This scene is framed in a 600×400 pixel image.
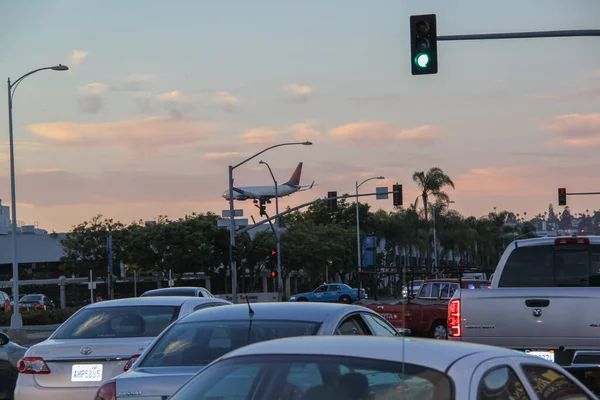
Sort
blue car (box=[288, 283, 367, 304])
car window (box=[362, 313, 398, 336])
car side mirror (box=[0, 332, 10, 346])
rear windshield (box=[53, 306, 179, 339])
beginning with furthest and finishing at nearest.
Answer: blue car (box=[288, 283, 367, 304]), car side mirror (box=[0, 332, 10, 346]), rear windshield (box=[53, 306, 179, 339]), car window (box=[362, 313, 398, 336])

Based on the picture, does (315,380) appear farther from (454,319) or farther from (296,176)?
(296,176)

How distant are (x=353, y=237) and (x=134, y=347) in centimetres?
7788

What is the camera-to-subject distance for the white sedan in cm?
463

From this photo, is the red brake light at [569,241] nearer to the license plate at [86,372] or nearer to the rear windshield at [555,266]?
the rear windshield at [555,266]

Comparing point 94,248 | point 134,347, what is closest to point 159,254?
point 94,248

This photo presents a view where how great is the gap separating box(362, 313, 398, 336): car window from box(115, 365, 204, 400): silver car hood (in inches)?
81.0

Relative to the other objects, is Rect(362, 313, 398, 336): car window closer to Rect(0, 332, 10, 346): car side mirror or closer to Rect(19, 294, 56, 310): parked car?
Rect(0, 332, 10, 346): car side mirror

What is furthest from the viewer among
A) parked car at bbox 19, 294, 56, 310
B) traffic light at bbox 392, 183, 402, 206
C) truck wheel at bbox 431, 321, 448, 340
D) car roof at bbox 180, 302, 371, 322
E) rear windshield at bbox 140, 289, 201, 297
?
parked car at bbox 19, 294, 56, 310

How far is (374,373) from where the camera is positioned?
15.5 feet

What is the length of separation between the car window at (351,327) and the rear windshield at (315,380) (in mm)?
3395

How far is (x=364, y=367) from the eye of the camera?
472 cm

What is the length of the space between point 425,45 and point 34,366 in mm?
10678

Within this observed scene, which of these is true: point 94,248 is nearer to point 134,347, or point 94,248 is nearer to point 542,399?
point 134,347

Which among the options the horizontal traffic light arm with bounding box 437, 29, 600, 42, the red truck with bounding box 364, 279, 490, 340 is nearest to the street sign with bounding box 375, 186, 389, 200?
the red truck with bounding box 364, 279, 490, 340
